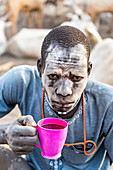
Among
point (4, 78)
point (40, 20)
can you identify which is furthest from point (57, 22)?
point (4, 78)

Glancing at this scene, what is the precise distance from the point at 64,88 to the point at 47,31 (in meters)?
4.68

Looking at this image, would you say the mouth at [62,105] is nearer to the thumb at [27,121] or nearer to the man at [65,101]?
the man at [65,101]

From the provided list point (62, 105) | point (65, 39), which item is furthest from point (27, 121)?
point (65, 39)

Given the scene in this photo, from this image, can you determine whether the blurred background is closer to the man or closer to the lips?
the man

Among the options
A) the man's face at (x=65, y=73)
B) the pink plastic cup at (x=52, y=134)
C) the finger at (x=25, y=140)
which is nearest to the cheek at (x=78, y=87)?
the man's face at (x=65, y=73)

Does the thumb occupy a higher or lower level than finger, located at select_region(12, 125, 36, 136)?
higher

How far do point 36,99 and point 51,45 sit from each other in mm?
317

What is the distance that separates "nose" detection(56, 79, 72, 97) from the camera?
1.02 meters

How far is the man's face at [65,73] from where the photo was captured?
1.05m

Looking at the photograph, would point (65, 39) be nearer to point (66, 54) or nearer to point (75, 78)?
point (66, 54)

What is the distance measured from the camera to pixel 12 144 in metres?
1.05

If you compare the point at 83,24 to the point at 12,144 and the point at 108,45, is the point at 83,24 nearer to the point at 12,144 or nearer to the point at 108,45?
the point at 108,45

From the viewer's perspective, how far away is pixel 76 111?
125 cm

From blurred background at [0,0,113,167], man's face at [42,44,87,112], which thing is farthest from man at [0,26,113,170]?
blurred background at [0,0,113,167]
